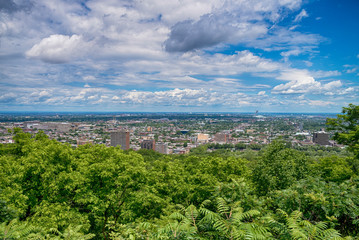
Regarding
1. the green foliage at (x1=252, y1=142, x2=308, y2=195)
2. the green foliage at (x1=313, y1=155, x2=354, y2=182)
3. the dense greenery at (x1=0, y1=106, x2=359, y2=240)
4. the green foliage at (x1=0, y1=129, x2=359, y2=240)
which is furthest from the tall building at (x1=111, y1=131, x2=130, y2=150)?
the green foliage at (x1=252, y1=142, x2=308, y2=195)

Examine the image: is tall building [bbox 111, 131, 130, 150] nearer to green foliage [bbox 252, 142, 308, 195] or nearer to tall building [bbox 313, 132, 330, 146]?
green foliage [bbox 252, 142, 308, 195]

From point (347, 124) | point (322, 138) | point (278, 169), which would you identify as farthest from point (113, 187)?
point (322, 138)

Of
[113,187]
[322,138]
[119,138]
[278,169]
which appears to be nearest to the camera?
[113,187]

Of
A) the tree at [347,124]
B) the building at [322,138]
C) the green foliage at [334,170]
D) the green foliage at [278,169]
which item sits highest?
the tree at [347,124]

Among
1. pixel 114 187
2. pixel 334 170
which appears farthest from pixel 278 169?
pixel 114 187

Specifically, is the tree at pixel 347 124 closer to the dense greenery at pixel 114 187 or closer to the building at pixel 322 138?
the dense greenery at pixel 114 187

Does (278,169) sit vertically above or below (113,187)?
above

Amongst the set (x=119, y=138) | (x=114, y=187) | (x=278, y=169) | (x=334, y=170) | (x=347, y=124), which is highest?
(x=347, y=124)

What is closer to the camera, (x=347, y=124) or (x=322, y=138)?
(x=347, y=124)

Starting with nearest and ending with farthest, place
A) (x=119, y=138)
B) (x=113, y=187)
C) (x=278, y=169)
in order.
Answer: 1. (x=113, y=187)
2. (x=278, y=169)
3. (x=119, y=138)

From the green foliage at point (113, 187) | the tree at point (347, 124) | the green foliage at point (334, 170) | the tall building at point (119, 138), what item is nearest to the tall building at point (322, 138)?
the tall building at point (119, 138)

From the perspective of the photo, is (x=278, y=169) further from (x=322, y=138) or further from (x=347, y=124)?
(x=322, y=138)
